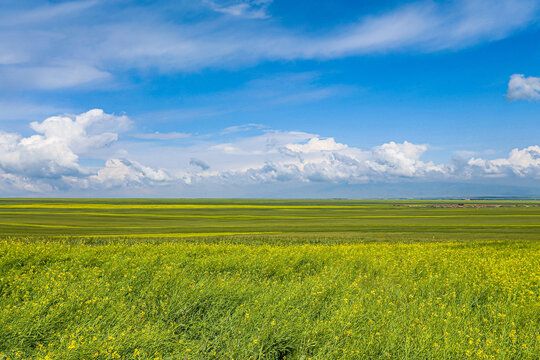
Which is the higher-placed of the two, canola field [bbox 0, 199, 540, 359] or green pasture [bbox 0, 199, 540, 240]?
canola field [bbox 0, 199, 540, 359]

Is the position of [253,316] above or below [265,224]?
above

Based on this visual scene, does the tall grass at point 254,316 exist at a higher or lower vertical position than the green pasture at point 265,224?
higher

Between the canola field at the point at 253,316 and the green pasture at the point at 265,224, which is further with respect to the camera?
the green pasture at the point at 265,224

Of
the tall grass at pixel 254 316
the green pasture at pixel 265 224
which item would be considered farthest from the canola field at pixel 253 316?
the green pasture at pixel 265 224

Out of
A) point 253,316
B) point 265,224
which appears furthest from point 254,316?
point 265,224

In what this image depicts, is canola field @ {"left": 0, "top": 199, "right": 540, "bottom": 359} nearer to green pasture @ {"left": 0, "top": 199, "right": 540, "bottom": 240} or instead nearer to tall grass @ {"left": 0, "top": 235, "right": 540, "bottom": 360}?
tall grass @ {"left": 0, "top": 235, "right": 540, "bottom": 360}

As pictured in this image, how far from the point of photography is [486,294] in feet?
37.9

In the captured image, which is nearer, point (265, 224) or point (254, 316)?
point (254, 316)

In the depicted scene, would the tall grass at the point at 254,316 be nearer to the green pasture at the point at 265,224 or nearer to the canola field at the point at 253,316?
the canola field at the point at 253,316

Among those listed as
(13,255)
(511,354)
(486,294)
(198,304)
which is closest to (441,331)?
(511,354)

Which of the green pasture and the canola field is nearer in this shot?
the canola field

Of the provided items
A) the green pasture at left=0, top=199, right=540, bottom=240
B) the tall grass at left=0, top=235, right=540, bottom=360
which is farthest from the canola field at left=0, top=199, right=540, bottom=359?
the green pasture at left=0, top=199, right=540, bottom=240

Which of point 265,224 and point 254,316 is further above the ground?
point 254,316

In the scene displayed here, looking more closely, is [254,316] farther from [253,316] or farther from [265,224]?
[265,224]
